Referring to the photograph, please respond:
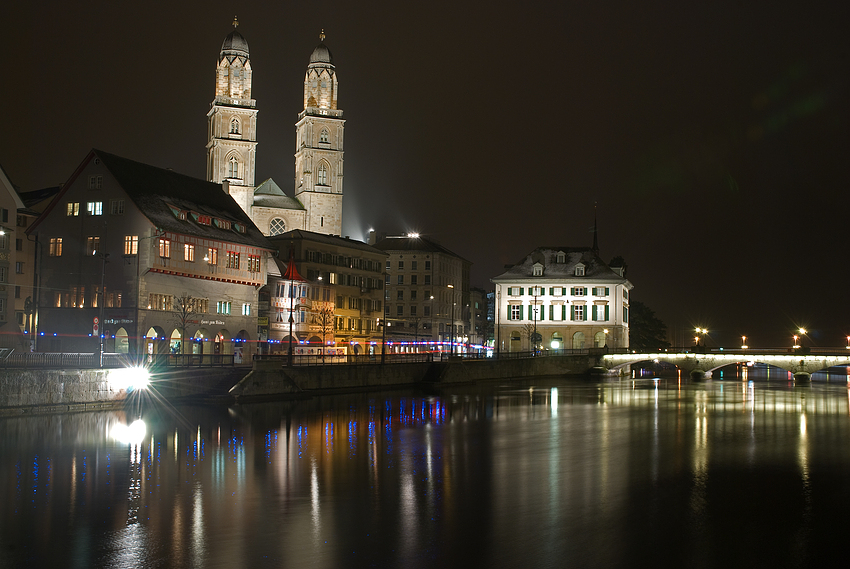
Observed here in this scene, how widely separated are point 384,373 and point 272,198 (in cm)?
5379

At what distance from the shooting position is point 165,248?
5884 centimetres

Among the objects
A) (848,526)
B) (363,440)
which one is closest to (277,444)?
(363,440)

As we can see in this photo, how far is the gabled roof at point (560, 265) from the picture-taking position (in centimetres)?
10881

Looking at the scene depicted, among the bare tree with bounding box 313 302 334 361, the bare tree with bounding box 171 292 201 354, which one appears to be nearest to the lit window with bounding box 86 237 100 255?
the bare tree with bounding box 171 292 201 354

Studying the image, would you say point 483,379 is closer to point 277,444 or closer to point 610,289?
point 610,289

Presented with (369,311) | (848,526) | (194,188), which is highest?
(194,188)

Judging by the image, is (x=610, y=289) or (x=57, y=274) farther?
(x=610, y=289)

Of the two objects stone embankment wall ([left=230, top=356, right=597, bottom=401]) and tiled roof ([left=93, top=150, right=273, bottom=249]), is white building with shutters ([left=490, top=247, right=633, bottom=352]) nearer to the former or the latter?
stone embankment wall ([left=230, top=356, right=597, bottom=401])

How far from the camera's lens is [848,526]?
75.6ft

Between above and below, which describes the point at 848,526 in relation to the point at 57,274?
below

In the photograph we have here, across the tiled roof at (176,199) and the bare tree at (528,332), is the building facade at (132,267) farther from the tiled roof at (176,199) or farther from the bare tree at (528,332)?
the bare tree at (528,332)

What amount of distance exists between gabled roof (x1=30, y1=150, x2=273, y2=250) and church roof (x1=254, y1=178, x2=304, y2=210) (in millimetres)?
38912

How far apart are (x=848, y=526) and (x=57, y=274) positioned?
52.1m

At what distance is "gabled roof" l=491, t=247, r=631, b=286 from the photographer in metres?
109
